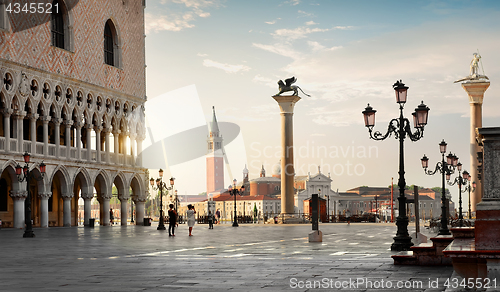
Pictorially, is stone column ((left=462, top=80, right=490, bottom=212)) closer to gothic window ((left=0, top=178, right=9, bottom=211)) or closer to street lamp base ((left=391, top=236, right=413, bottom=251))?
gothic window ((left=0, top=178, right=9, bottom=211))

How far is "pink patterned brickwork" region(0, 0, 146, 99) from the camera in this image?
108 ft

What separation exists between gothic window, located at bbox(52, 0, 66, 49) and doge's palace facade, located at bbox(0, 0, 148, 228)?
0.06 metres

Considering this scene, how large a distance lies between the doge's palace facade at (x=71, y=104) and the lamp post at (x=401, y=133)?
22284 mm

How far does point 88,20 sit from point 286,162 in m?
16.1

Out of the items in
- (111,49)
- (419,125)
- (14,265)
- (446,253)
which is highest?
(111,49)

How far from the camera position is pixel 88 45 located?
39312 millimetres

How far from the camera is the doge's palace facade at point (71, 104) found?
33125 millimetres

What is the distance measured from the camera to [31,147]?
34156 mm

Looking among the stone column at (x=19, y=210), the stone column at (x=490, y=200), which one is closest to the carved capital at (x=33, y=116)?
the stone column at (x=19, y=210)

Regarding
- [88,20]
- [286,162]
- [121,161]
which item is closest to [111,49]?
[88,20]

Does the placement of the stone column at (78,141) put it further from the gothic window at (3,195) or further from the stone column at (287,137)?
the stone column at (287,137)

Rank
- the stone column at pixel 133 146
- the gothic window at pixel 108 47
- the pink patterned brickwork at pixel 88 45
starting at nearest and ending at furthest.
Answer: the pink patterned brickwork at pixel 88 45 → the gothic window at pixel 108 47 → the stone column at pixel 133 146

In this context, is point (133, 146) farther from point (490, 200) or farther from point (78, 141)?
point (490, 200)

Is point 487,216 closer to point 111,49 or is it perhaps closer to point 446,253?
point 446,253
